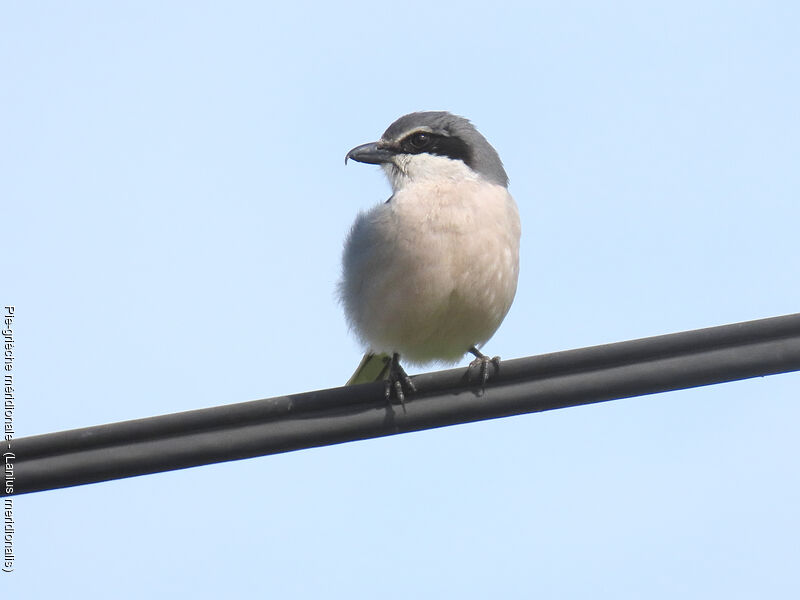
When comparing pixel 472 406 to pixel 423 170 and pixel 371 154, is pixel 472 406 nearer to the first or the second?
pixel 423 170

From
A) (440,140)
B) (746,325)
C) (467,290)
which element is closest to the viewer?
(746,325)

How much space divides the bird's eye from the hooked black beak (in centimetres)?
16

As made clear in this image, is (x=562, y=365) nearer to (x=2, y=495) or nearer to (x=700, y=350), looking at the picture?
(x=700, y=350)

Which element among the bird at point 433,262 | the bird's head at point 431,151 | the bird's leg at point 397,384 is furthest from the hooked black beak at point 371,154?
the bird's leg at point 397,384

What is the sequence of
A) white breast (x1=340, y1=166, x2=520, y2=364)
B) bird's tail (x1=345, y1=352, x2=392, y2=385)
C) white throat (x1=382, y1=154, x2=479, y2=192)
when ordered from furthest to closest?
bird's tail (x1=345, y1=352, x2=392, y2=385) < white throat (x1=382, y1=154, x2=479, y2=192) < white breast (x1=340, y1=166, x2=520, y2=364)

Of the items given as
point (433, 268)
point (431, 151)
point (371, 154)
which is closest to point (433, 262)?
point (433, 268)

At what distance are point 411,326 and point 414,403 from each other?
6.63 ft

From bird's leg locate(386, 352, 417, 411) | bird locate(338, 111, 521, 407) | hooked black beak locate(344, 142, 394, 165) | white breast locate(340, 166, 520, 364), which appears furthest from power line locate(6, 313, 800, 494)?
hooked black beak locate(344, 142, 394, 165)

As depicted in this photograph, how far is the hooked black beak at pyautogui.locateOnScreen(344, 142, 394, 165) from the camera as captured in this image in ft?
23.8

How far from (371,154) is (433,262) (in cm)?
132

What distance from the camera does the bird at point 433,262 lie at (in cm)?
631

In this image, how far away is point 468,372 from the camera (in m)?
4.23

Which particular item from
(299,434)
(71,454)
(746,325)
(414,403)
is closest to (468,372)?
(414,403)

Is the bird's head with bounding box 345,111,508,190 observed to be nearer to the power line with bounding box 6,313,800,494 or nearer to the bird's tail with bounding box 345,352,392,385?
the bird's tail with bounding box 345,352,392,385
